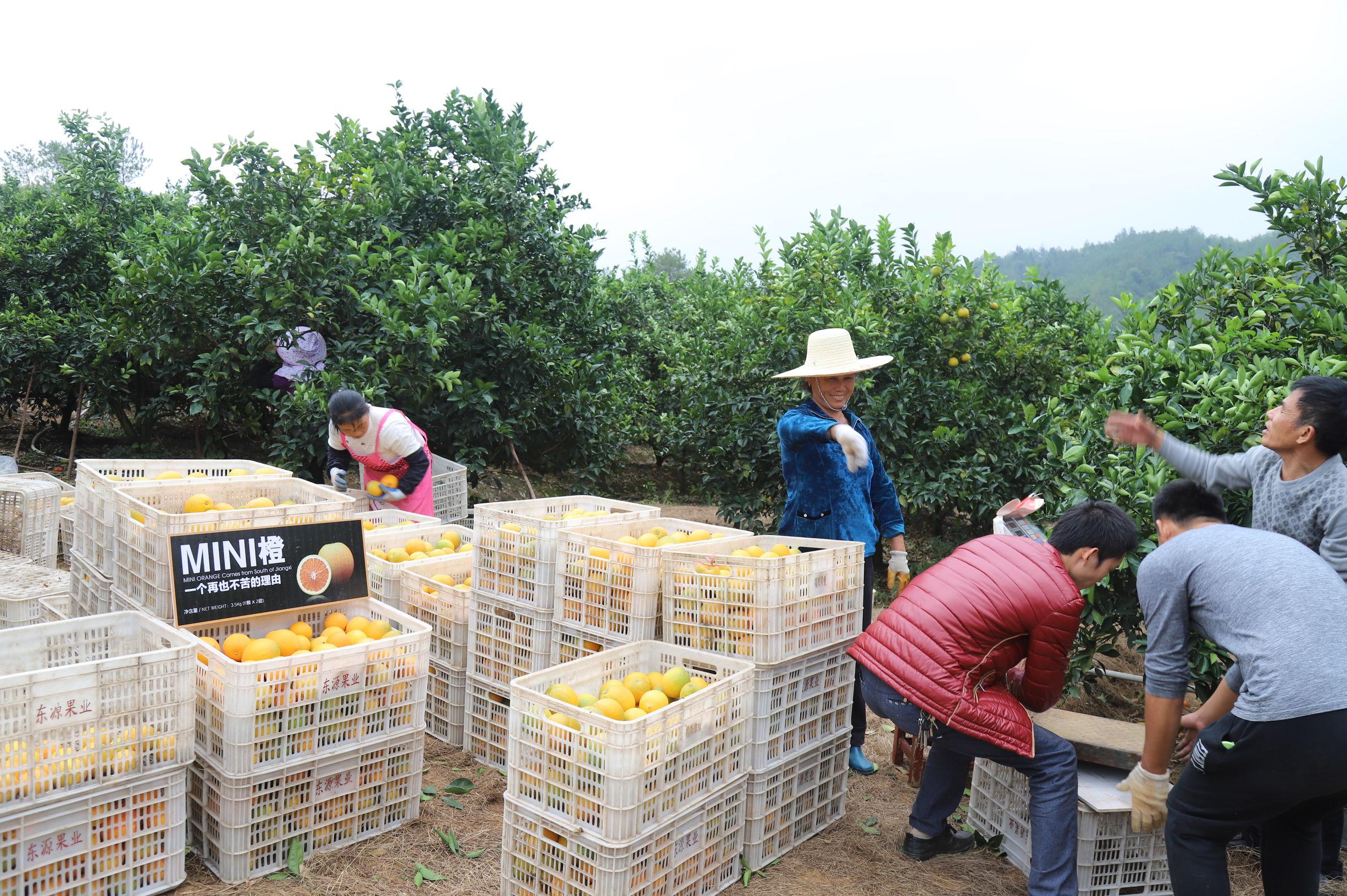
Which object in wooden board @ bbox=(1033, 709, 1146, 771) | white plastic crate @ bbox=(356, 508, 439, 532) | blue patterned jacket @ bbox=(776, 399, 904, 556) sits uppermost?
blue patterned jacket @ bbox=(776, 399, 904, 556)

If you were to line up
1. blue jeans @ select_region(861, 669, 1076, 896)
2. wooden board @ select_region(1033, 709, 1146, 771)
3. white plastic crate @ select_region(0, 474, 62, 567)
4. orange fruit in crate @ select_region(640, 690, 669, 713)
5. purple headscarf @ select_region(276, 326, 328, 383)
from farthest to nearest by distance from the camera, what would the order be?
purple headscarf @ select_region(276, 326, 328, 383), white plastic crate @ select_region(0, 474, 62, 567), wooden board @ select_region(1033, 709, 1146, 771), blue jeans @ select_region(861, 669, 1076, 896), orange fruit in crate @ select_region(640, 690, 669, 713)

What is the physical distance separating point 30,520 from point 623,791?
17.8 feet

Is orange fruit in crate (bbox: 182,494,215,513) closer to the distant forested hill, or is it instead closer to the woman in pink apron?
the woman in pink apron

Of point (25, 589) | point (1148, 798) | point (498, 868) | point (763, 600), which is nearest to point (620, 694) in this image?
point (763, 600)

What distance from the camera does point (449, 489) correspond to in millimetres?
7336

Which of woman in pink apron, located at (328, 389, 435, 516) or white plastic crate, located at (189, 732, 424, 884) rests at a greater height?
woman in pink apron, located at (328, 389, 435, 516)

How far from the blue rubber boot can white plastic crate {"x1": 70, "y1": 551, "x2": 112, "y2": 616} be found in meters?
3.80

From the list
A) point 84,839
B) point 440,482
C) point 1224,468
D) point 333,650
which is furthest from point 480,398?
point 1224,468

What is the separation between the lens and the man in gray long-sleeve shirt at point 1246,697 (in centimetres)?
247

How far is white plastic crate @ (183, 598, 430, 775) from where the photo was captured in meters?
3.18

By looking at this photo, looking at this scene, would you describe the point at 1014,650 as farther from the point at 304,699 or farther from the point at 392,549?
the point at 392,549

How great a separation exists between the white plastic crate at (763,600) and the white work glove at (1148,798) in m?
1.25

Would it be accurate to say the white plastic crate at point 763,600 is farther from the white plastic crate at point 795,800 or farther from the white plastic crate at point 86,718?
the white plastic crate at point 86,718

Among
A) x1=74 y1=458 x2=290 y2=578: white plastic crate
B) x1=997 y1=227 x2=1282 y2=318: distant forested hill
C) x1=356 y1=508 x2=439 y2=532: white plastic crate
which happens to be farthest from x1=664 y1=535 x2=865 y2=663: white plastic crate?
x1=997 y1=227 x2=1282 y2=318: distant forested hill
